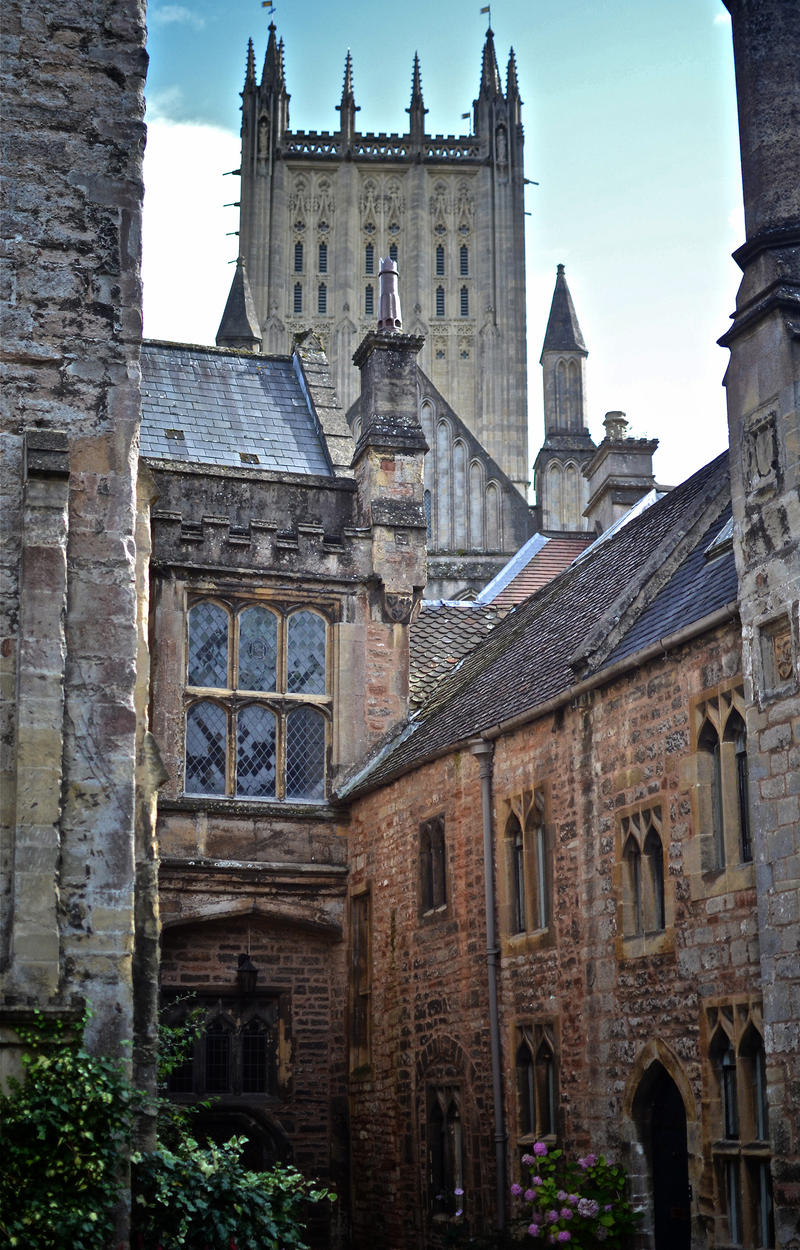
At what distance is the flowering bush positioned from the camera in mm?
14180

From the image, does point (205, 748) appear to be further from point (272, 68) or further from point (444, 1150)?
point (272, 68)

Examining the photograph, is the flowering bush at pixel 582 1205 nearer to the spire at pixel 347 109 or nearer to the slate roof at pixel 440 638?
the slate roof at pixel 440 638

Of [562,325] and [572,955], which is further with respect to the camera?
[562,325]

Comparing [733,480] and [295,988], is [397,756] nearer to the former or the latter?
[295,988]

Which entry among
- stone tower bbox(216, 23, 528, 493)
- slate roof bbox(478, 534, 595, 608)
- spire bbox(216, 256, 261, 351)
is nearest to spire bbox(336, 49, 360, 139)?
stone tower bbox(216, 23, 528, 493)

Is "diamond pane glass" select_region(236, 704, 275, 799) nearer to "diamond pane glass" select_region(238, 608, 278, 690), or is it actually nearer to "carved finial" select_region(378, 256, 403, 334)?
"diamond pane glass" select_region(238, 608, 278, 690)

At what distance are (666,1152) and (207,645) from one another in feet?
29.0

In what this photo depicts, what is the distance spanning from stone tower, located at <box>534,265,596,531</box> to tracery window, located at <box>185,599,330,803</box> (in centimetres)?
3554

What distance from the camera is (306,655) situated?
70.3 ft

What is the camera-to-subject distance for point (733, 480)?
46.3 feet

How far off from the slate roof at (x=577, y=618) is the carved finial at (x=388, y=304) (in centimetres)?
414

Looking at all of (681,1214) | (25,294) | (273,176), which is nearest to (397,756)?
(681,1214)

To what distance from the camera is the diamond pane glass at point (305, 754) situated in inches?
832

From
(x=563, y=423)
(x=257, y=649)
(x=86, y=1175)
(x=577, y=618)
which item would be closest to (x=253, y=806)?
(x=257, y=649)
